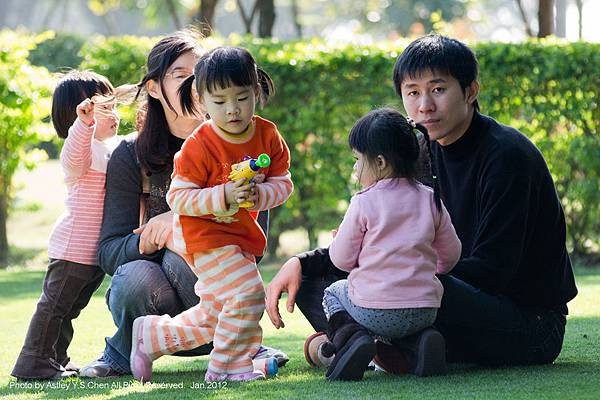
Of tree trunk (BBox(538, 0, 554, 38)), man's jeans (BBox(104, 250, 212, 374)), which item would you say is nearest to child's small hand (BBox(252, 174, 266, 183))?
man's jeans (BBox(104, 250, 212, 374))

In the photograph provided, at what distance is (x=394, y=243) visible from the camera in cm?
393

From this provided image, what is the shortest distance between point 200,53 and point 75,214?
2.86 feet

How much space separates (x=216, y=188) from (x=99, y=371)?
1091 mm

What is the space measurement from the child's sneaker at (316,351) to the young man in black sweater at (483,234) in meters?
0.26

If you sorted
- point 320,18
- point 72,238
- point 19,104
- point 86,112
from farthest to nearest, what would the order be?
1. point 320,18
2. point 19,104
3. point 72,238
4. point 86,112

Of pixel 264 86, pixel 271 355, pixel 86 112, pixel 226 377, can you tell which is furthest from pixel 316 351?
pixel 86 112

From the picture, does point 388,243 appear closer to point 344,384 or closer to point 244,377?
point 344,384

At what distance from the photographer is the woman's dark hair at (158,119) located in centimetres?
468

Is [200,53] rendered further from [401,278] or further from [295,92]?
[295,92]

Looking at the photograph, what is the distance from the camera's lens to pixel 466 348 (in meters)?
4.26

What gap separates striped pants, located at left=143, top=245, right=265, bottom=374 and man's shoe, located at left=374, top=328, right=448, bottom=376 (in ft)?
1.62

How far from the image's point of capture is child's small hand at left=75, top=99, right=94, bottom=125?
442 cm

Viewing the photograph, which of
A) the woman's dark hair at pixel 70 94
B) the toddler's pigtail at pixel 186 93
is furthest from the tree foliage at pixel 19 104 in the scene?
the toddler's pigtail at pixel 186 93

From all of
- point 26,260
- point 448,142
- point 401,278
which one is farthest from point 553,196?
point 26,260
